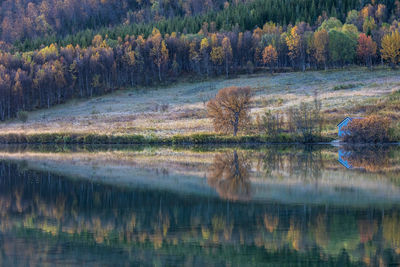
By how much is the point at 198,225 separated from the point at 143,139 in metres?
46.2

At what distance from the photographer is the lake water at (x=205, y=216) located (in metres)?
13.2

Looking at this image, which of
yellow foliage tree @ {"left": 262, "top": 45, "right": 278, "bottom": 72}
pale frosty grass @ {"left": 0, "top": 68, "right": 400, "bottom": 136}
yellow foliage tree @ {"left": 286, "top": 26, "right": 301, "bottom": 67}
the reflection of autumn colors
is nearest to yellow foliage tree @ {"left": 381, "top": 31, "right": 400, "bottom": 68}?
pale frosty grass @ {"left": 0, "top": 68, "right": 400, "bottom": 136}

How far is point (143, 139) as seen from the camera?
A: 6225cm

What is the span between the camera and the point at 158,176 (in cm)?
3016

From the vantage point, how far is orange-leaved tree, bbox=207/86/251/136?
198ft

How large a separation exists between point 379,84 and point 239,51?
35.9 meters

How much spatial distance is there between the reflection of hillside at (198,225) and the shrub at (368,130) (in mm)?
36078

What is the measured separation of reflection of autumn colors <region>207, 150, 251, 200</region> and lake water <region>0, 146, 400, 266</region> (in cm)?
6

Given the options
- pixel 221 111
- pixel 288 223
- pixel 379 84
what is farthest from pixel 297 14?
pixel 288 223

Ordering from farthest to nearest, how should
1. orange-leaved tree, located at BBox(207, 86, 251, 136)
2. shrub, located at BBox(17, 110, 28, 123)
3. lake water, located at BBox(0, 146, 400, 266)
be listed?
1. shrub, located at BBox(17, 110, 28, 123)
2. orange-leaved tree, located at BBox(207, 86, 251, 136)
3. lake water, located at BBox(0, 146, 400, 266)

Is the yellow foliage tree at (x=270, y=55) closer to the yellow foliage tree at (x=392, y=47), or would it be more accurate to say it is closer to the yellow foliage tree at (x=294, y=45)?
the yellow foliage tree at (x=294, y=45)

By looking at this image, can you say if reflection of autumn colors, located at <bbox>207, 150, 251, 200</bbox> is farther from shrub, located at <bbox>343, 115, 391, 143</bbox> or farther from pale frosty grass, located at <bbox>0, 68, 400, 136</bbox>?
pale frosty grass, located at <bbox>0, 68, 400, 136</bbox>

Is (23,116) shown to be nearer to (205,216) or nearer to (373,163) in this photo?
(373,163)

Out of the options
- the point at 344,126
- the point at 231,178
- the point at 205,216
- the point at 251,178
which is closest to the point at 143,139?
the point at 344,126
